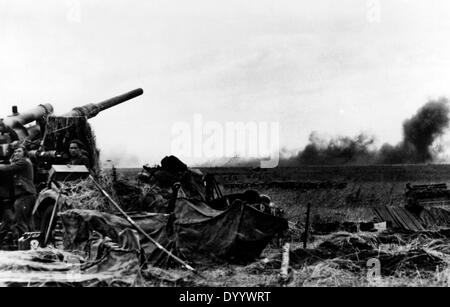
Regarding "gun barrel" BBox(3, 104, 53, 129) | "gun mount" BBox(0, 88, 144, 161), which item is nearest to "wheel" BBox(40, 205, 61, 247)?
"gun mount" BBox(0, 88, 144, 161)

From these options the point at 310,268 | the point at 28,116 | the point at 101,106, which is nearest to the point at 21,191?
the point at 28,116

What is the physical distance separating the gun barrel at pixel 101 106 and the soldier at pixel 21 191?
2941 mm

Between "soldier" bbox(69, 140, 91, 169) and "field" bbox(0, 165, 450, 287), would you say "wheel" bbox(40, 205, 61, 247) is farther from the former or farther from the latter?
"soldier" bbox(69, 140, 91, 169)

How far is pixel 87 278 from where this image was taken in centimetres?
796

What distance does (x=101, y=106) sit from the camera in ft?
51.2

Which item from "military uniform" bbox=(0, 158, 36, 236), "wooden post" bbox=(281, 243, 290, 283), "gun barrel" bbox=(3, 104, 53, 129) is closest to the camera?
"wooden post" bbox=(281, 243, 290, 283)

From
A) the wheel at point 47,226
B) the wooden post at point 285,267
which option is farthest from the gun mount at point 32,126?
the wooden post at point 285,267

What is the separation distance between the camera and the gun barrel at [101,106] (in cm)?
1458

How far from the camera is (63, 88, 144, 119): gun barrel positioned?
14.6 metres

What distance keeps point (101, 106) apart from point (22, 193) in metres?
4.87
